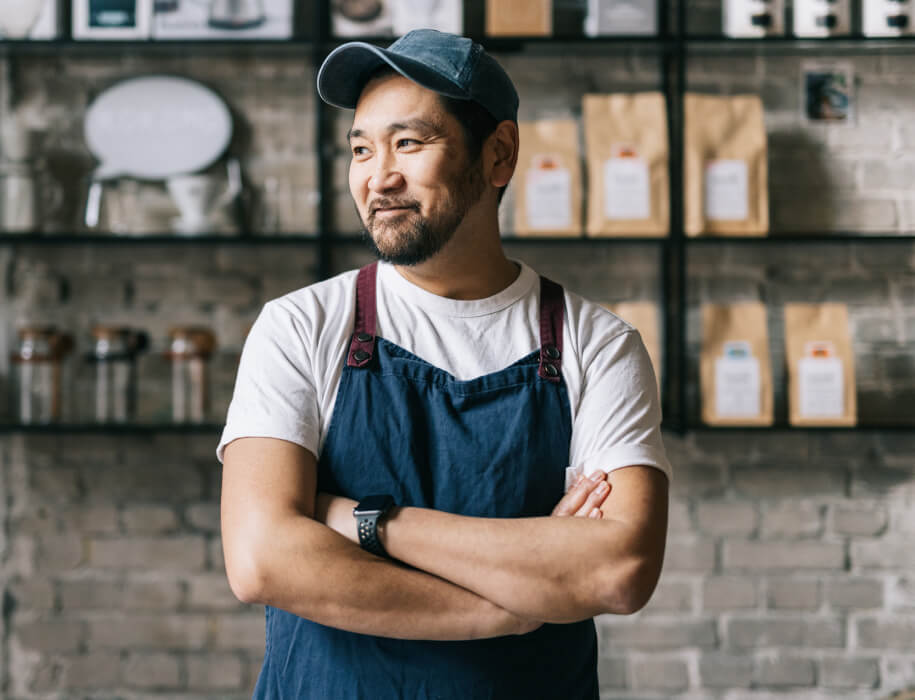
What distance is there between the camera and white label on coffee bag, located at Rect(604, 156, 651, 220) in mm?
2395

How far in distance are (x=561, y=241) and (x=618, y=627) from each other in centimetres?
115

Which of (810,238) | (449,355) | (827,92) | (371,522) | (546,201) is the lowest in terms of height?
(371,522)

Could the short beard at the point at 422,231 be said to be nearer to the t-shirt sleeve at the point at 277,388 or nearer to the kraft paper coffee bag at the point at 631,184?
the t-shirt sleeve at the point at 277,388

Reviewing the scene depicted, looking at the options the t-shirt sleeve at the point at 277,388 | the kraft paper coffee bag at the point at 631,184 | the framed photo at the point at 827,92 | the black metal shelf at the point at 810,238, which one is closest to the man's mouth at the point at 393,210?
the t-shirt sleeve at the point at 277,388

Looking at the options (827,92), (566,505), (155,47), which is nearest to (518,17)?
(827,92)

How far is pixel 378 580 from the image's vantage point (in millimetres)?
1151

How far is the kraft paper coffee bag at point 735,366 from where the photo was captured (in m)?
2.39

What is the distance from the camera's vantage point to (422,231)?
51.1 inches

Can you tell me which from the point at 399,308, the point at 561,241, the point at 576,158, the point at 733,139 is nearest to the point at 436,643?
the point at 399,308

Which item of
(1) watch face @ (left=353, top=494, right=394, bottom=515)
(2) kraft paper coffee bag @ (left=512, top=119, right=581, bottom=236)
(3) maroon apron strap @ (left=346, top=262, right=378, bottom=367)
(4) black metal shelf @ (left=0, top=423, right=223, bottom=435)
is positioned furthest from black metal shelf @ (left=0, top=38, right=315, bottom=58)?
(1) watch face @ (left=353, top=494, right=394, bottom=515)

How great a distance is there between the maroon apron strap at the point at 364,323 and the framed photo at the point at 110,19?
4.91 feet

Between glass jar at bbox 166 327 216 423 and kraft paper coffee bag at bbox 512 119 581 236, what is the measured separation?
94cm

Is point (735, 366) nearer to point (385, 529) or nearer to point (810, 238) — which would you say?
point (810, 238)

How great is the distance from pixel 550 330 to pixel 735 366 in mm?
1225
